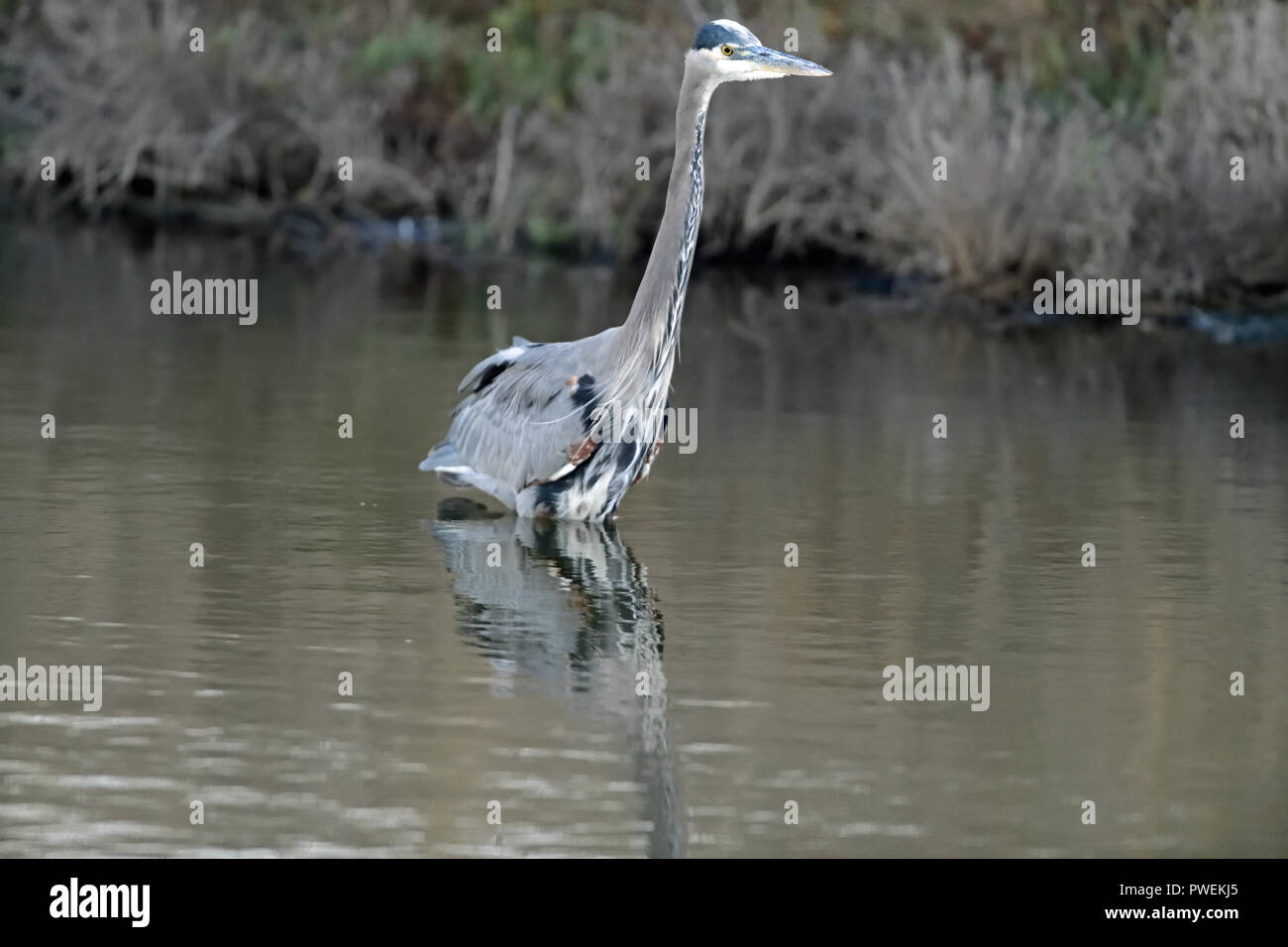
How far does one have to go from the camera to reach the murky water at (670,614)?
7.91m

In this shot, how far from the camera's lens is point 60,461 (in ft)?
43.8

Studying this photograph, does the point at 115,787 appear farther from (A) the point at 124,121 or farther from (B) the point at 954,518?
(A) the point at 124,121

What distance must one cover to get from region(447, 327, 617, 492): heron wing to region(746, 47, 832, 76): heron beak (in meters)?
1.36

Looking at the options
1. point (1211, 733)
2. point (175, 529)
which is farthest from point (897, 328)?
point (1211, 733)

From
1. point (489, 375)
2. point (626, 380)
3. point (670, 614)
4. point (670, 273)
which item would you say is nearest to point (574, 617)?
point (670, 614)

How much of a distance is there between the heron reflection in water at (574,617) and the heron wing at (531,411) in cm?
33

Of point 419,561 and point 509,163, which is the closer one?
point 419,561

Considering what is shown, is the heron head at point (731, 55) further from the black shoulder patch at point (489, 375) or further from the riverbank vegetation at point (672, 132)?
the riverbank vegetation at point (672, 132)

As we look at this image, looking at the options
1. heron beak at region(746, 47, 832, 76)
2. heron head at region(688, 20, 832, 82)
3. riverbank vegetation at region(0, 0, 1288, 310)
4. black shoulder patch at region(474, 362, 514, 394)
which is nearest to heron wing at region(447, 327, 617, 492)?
black shoulder patch at region(474, 362, 514, 394)

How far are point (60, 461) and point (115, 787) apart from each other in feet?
18.4

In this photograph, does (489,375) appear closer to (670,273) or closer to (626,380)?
(626,380)

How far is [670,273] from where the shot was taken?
11.6 meters

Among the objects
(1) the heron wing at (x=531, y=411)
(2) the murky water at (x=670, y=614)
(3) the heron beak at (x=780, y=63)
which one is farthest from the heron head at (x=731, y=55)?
(2) the murky water at (x=670, y=614)

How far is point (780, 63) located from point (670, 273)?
3.41 feet
